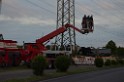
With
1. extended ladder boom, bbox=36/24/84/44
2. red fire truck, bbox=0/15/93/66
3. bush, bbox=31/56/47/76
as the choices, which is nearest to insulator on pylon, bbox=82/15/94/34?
red fire truck, bbox=0/15/93/66

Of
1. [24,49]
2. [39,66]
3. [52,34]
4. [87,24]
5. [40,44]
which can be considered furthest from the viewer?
[87,24]

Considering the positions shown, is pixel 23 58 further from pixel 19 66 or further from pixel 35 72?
pixel 35 72

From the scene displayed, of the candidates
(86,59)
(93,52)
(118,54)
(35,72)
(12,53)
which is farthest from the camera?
(118,54)

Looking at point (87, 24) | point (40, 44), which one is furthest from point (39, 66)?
point (87, 24)

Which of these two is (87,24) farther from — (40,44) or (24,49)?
(24,49)

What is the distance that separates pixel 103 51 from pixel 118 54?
4838mm

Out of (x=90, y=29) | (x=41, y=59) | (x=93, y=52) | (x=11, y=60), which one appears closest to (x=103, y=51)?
(x=93, y=52)

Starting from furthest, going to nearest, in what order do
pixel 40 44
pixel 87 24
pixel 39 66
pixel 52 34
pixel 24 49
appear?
pixel 87 24 → pixel 52 34 → pixel 40 44 → pixel 24 49 → pixel 39 66

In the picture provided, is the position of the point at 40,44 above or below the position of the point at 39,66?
above

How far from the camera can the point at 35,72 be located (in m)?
29.3

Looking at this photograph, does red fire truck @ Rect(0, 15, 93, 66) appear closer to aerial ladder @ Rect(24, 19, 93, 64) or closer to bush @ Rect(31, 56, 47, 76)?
aerial ladder @ Rect(24, 19, 93, 64)

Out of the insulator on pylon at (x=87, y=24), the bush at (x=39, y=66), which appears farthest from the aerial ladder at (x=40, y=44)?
the bush at (x=39, y=66)

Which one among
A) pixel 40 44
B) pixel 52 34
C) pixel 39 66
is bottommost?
pixel 39 66

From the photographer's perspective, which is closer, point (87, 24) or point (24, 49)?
point (24, 49)
